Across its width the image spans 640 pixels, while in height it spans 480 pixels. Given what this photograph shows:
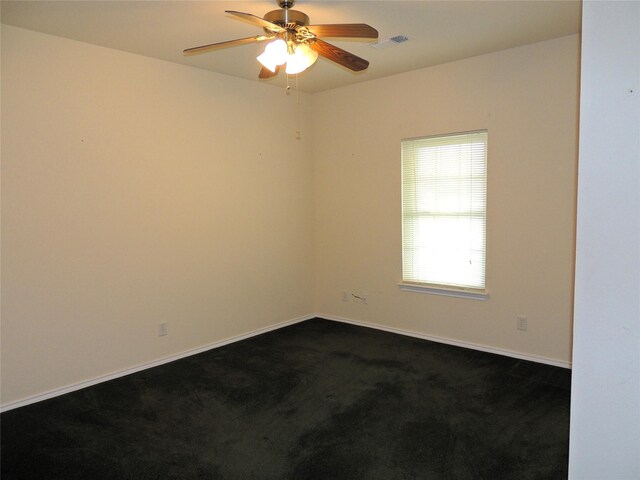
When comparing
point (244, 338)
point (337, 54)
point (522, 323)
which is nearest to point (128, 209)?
point (244, 338)

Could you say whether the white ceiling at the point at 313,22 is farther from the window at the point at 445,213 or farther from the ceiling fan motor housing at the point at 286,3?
the window at the point at 445,213

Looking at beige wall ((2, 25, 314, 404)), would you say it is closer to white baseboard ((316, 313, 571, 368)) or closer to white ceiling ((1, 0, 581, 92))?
white ceiling ((1, 0, 581, 92))

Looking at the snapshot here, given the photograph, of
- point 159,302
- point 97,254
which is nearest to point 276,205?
point 159,302

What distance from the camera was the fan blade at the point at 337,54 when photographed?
269 cm

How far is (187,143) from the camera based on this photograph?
4.10 metres

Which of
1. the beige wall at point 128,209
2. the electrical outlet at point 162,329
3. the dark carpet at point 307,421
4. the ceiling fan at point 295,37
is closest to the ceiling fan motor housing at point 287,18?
the ceiling fan at point 295,37

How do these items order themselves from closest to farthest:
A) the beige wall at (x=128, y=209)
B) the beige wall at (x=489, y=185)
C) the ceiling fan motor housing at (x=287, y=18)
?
the ceiling fan motor housing at (x=287, y=18), the beige wall at (x=128, y=209), the beige wall at (x=489, y=185)

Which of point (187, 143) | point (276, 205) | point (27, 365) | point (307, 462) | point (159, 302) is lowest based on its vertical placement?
point (307, 462)

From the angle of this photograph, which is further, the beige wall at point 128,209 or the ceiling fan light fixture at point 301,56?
the beige wall at point 128,209

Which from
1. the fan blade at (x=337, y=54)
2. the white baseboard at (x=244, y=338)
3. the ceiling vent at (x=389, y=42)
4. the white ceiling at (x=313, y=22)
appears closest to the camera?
the fan blade at (x=337, y=54)

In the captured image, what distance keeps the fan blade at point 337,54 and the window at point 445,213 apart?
1.69m

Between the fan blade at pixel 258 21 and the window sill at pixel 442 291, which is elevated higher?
the fan blade at pixel 258 21

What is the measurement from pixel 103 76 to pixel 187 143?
0.85 meters

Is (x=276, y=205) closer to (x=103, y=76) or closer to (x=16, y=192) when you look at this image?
(x=103, y=76)
